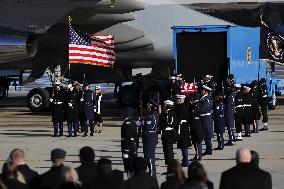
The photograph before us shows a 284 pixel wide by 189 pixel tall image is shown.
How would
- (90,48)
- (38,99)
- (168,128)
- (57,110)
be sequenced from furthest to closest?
(38,99) < (90,48) < (57,110) < (168,128)

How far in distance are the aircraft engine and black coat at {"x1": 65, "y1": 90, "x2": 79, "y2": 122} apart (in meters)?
5.74

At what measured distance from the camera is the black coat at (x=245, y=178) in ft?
34.2

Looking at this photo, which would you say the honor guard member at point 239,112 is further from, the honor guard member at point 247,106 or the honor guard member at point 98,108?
the honor guard member at point 98,108

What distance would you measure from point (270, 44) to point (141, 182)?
71.2 ft

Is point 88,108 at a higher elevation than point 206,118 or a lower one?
higher

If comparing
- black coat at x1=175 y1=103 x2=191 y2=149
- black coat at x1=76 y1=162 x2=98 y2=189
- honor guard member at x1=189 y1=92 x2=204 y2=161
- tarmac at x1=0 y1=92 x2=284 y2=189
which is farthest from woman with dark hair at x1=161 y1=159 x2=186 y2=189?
honor guard member at x1=189 y1=92 x2=204 y2=161

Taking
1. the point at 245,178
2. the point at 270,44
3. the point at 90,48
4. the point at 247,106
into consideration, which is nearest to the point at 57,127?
the point at 90,48

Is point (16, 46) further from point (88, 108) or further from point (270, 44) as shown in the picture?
point (270, 44)

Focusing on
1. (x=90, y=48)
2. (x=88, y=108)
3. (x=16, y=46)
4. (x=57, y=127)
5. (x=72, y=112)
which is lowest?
(x=57, y=127)

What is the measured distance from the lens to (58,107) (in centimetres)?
2591

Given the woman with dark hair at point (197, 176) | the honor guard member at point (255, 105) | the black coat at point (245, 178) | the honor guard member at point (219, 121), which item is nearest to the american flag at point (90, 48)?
the honor guard member at point (255, 105)

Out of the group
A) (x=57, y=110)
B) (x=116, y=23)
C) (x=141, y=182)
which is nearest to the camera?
(x=141, y=182)

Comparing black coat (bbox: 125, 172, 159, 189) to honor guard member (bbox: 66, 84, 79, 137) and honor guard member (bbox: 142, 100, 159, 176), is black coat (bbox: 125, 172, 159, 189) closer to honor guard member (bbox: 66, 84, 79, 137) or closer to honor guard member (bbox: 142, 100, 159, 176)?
honor guard member (bbox: 142, 100, 159, 176)

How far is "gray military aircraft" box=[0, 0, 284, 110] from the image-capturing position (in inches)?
1258
